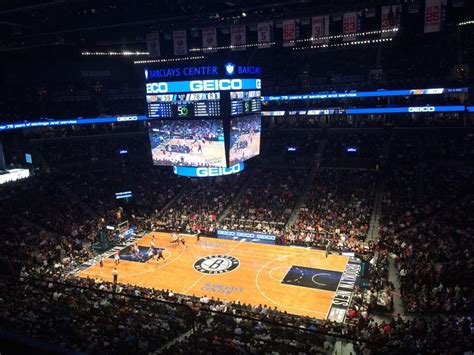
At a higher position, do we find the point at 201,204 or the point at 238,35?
the point at 238,35

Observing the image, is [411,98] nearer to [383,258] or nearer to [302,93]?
[302,93]

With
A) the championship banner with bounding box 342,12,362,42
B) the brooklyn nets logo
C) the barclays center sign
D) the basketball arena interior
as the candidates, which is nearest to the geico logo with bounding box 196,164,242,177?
the basketball arena interior

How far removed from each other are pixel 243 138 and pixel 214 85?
14.3 feet

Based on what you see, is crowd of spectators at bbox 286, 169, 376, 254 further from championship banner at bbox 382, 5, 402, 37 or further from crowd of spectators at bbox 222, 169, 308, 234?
championship banner at bbox 382, 5, 402, 37

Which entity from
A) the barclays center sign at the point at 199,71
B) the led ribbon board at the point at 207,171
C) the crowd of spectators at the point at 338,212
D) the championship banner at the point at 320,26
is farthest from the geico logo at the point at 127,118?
the championship banner at the point at 320,26

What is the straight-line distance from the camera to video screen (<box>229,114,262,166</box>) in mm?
27562

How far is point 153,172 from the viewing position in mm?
41625

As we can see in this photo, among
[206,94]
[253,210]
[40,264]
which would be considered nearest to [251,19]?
[206,94]

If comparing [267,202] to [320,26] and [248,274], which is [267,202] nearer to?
[248,274]

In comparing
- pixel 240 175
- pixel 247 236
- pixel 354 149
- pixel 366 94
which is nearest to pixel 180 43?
pixel 247 236

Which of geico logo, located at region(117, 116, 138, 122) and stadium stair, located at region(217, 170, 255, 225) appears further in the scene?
geico logo, located at region(117, 116, 138, 122)

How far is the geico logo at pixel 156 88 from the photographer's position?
28.0 meters

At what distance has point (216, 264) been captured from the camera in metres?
26.7

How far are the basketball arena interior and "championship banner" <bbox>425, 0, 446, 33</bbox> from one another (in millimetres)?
139
